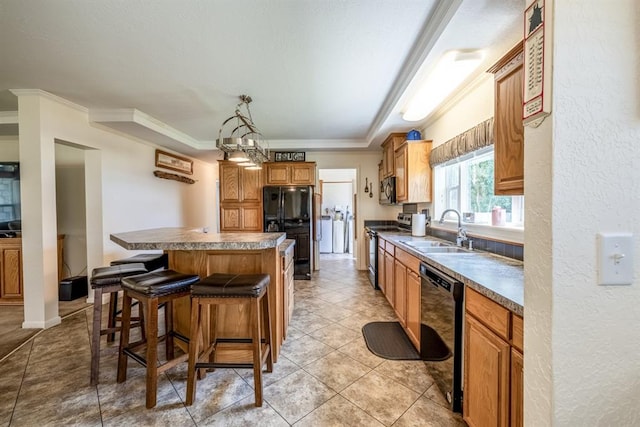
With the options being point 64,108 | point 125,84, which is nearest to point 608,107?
point 125,84

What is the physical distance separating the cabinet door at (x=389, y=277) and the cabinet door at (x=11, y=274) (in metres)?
4.55

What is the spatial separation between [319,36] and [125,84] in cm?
198

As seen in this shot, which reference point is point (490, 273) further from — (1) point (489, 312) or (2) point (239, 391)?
(2) point (239, 391)

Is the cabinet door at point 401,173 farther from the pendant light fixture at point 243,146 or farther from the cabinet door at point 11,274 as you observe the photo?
the cabinet door at point 11,274

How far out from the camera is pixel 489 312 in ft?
3.91

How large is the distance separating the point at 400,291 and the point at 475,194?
3.90 ft

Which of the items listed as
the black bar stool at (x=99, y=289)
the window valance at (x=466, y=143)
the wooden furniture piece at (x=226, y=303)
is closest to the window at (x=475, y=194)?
the window valance at (x=466, y=143)

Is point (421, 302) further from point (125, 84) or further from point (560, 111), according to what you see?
point (125, 84)

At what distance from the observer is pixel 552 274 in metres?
0.62

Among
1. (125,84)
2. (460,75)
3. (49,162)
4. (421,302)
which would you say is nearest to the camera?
(421,302)

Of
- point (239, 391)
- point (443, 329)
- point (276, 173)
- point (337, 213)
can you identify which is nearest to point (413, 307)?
point (443, 329)

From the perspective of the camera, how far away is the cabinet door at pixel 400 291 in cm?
245

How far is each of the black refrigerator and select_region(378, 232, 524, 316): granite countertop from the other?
2.51 meters

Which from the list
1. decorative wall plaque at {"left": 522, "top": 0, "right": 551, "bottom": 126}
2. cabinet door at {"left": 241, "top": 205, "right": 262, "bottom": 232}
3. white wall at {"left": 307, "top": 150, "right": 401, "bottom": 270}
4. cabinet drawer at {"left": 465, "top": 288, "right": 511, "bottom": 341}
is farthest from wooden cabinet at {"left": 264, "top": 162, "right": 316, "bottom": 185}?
decorative wall plaque at {"left": 522, "top": 0, "right": 551, "bottom": 126}
